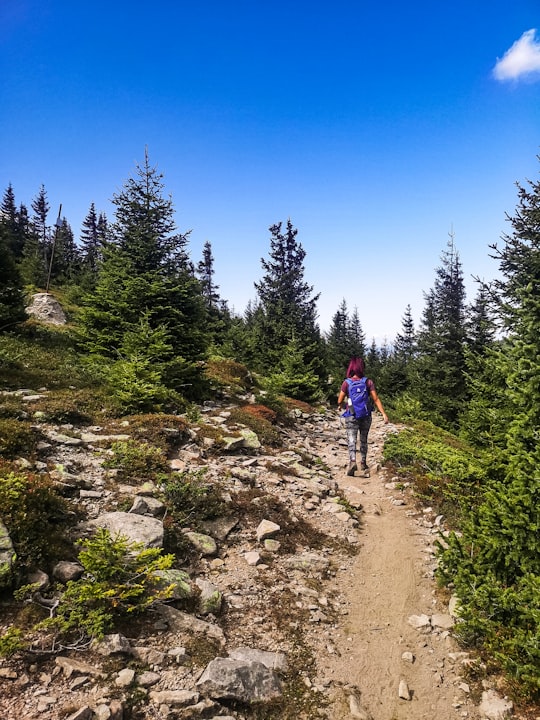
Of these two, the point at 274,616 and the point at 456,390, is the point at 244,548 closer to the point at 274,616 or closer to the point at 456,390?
the point at 274,616

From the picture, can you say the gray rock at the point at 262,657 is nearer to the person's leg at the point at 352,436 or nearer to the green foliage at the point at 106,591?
the green foliage at the point at 106,591

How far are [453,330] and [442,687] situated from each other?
20263 mm

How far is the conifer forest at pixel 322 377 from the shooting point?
4.19 metres

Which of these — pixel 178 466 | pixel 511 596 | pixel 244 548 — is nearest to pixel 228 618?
pixel 244 548

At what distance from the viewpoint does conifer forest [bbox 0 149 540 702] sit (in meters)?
4.19

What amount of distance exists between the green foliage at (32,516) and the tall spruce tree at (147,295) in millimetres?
8458

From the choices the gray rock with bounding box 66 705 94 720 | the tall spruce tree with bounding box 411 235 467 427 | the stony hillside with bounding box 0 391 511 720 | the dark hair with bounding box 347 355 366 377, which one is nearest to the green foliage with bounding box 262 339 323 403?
the tall spruce tree with bounding box 411 235 467 427

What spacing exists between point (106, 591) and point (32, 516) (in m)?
1.56

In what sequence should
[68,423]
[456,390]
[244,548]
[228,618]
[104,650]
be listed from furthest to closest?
[456,390] < [68,423] < [244,548] < [228,618] < [104,650]

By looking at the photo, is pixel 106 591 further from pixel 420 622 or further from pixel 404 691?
pixel 420 622

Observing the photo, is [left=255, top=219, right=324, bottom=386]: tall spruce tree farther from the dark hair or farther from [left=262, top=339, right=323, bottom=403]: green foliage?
the dark hair

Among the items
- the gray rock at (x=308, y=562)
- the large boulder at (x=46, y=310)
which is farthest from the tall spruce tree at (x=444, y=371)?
the large boulder at (x=46, y=310)

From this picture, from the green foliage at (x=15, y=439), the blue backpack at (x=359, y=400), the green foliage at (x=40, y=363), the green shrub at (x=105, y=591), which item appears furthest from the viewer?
the green foliage at (x=40, y=363)

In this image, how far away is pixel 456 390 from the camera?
21156 mm
